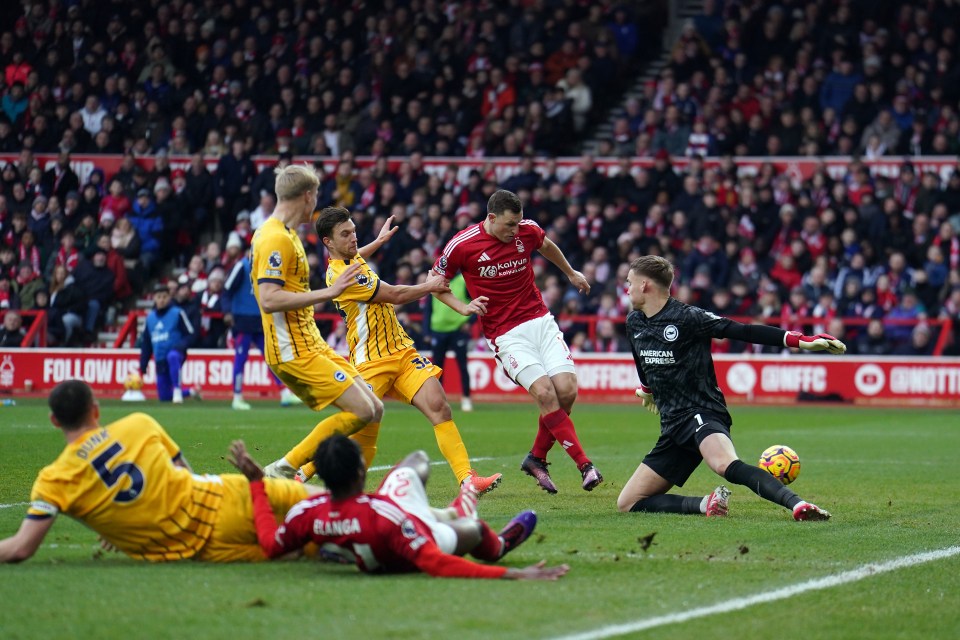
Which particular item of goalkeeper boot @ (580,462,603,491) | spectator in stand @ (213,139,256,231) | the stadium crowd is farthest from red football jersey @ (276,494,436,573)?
spectator in stand @ (213,139,256,231)

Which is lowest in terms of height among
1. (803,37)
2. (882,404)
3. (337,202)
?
(882,404)

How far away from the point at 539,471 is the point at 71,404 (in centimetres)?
491

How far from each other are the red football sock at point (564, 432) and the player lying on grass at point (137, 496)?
12.9 ft

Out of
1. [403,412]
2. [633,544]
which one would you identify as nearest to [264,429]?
[403,412]

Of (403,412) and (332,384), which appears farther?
(403,412)

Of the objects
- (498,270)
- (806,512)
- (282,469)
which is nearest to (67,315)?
(498,270)

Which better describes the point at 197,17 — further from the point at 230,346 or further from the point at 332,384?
the point at 332,384

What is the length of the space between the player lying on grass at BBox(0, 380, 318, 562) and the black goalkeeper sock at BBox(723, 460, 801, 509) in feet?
10.5

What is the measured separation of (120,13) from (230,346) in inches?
444

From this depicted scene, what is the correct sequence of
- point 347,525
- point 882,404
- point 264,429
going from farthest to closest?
point 882,404 < point 264,429 < point 347,525

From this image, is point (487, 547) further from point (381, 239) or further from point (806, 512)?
point (381, 239)

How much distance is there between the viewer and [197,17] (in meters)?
31.2

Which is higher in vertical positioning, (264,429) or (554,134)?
(554,134)

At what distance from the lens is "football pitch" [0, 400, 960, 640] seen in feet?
18.0
